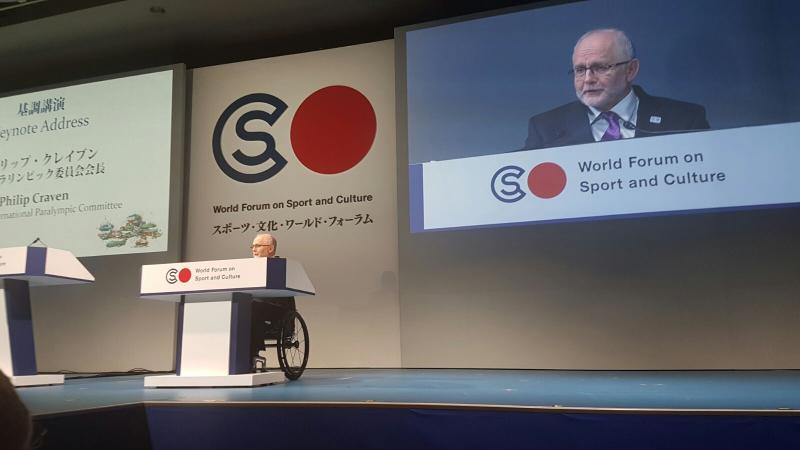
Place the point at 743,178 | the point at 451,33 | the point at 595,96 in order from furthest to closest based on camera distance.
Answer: the point at 451,33
the point at 595,96
the point at 743,178

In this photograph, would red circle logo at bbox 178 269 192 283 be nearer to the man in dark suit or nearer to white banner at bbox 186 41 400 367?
white banner at bbox 186 41 400 367

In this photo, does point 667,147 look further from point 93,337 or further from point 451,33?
point 93,337

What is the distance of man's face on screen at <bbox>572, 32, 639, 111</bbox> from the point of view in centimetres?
400

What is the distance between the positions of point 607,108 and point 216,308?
8.74ft

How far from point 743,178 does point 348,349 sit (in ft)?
9.09

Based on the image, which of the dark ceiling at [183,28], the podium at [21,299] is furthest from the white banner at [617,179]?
the podium at [21,299]

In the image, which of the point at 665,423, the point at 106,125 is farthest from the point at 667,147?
the point at 106,125

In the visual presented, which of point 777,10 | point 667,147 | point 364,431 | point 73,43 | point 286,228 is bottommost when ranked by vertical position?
point 364,431

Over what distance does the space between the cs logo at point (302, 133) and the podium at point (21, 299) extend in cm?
182

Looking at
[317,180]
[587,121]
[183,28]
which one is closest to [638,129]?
[587,121]

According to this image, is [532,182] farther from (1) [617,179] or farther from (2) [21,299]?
(2) [21,299]

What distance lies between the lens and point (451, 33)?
14.6 feet

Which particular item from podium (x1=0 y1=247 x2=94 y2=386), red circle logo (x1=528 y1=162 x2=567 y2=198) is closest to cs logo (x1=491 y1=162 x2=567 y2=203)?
red circle logo (x1=528 y1=162 x2=567 y2=198)

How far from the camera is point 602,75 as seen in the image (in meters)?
4.05
